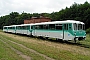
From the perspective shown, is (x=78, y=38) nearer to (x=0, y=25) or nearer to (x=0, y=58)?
(x=0, y=58)

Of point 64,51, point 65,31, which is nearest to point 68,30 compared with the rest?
point 65,31

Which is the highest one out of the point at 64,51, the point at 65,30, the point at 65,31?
the point at 65,30

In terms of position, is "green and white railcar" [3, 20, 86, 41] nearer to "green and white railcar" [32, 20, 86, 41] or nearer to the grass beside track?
"green and white railcar" [32, 20, 86, 41]

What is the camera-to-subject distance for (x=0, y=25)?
157 m

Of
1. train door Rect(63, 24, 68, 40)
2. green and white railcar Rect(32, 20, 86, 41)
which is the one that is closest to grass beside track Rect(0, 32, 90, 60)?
green and white railcar Rect(32, 20, 86, 41)

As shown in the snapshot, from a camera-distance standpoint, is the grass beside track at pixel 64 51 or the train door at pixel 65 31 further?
the train door at pixel 65 31

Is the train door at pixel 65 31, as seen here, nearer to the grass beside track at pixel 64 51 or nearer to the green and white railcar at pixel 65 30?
the green and white railcar at pixel 65 30

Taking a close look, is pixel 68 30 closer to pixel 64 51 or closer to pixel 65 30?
pixel 65 30

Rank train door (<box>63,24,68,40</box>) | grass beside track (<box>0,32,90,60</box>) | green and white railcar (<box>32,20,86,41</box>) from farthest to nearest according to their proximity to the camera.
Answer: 1. train door (<box>63,24,68,40</box>)
2. green and white railcar (<box>32,20,86,41</box>)
3. grass beside track (<box>0,32,90,60</box>)

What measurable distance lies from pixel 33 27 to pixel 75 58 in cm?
2919

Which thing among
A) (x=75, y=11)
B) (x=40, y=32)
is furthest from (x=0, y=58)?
(x=75, y=11)

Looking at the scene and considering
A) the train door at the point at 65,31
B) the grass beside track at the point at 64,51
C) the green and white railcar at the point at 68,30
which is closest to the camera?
the grass beside track at the point at 64,51

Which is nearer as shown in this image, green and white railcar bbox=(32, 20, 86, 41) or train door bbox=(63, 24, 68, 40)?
green and white railcar bbox=(32, 20, 86, 41)

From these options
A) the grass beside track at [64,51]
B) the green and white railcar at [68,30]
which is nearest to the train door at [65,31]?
the green and white railcar at [68,30]
